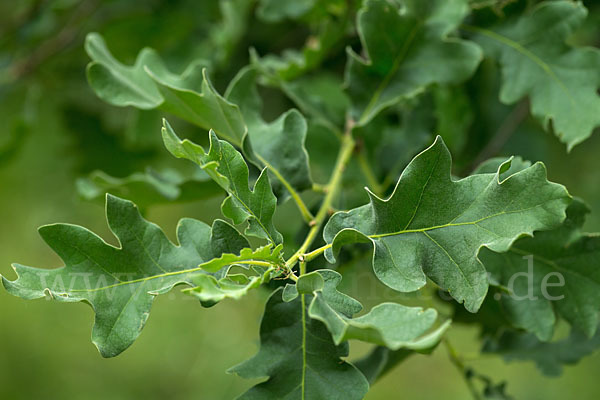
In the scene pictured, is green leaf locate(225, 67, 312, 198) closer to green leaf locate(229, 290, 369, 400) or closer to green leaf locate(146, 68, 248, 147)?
green leaf locate(146, 68, 248, 147)

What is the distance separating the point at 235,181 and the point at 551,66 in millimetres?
611

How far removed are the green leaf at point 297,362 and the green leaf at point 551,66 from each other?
0.49 m

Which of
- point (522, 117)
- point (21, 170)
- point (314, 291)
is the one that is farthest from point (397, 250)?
point (21, 170)

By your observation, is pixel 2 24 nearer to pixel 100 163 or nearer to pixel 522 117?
pixel 100 163

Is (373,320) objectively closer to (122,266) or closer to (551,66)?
(122,266)

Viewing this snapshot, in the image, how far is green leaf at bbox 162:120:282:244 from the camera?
0.68 meters

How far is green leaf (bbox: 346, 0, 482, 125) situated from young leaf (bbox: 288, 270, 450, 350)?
1.39ft

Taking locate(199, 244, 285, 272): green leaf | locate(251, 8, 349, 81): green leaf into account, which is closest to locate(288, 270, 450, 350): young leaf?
locate(199, 244, 285, 272): green leaf

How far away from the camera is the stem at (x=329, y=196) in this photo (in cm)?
77

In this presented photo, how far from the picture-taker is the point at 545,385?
2260 mm

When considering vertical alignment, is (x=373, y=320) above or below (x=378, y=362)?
above

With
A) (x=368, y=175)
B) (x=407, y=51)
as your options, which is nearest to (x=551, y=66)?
(x=407, y=51)

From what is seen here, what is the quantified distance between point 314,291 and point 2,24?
163 cm

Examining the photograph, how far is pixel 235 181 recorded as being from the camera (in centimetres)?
71
